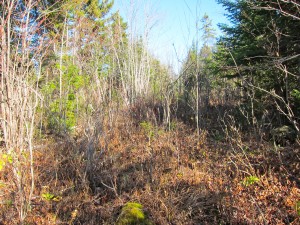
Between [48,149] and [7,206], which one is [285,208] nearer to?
[7,206]

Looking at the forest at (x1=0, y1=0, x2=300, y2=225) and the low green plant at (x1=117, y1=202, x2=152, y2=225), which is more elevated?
the forest at (x1=0, y1=0, x2=300, y2=225)

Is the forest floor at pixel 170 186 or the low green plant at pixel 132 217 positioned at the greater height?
the forest floor at pixel 170 186

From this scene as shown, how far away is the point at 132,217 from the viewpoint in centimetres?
287

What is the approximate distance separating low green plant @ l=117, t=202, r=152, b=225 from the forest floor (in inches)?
4.8

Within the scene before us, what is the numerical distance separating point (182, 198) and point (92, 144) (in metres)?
1.71

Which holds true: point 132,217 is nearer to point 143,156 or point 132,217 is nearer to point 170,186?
point 170,186

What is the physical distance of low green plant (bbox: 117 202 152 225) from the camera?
2819 mm

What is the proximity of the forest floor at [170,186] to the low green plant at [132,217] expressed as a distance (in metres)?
0.12

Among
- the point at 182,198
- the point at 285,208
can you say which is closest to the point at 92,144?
the point at 182,198

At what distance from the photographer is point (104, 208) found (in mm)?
3277

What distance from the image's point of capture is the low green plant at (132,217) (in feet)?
9.25

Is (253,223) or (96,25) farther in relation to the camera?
(96,25)

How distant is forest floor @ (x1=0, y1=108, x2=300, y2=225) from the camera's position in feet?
9.49

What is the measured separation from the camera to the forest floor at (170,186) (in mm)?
2893
